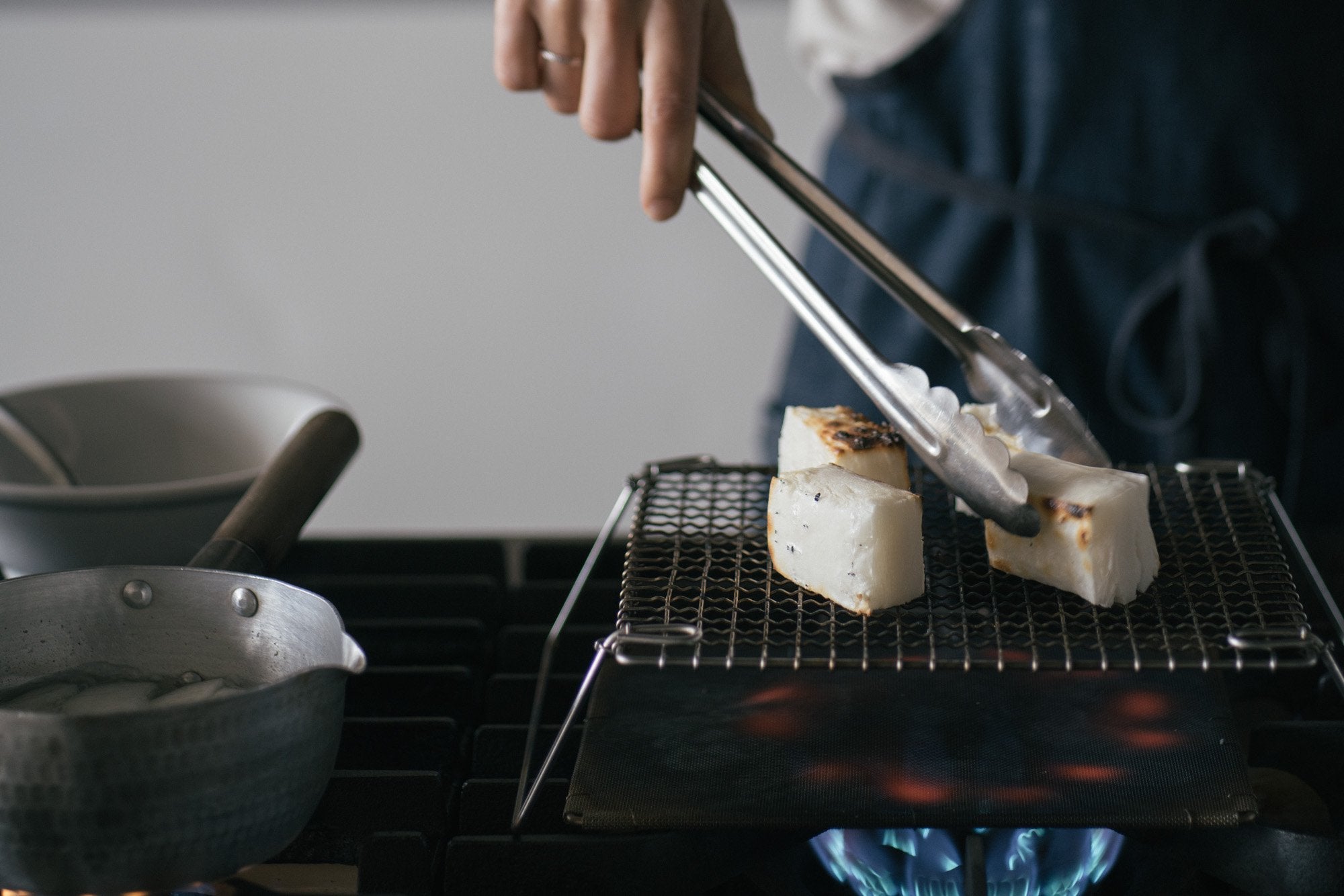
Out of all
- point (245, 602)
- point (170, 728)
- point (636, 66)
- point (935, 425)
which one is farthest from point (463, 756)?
point (636, 66)

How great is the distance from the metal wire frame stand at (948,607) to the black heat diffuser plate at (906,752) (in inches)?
1.7

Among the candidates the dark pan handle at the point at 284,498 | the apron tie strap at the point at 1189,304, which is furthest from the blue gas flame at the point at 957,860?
the apron tie strap at the point at 1189,304

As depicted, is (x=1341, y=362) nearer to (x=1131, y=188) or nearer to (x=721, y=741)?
(x=1131, y=188)

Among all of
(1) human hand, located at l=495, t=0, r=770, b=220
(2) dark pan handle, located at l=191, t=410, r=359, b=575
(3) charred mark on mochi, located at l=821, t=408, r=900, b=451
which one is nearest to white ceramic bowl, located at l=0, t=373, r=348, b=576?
(2) dark pan handle, located at l=191, t=410, r=359, b=575

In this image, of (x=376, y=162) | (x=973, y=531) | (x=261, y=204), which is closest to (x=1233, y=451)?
(x=973, y=531)

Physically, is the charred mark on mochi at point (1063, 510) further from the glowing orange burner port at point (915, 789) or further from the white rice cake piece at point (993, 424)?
the glowing orange burner port at point (915, 789)

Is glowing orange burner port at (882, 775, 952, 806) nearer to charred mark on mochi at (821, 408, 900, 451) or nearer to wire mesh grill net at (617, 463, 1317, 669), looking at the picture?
wire mesh grill net at (617, 463, 1317, 669)

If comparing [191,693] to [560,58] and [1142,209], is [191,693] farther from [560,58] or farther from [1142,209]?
[1142,209]

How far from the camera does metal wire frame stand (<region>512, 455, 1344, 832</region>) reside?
0.83 m

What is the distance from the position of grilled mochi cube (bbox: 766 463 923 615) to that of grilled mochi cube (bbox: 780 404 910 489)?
0.15 feet

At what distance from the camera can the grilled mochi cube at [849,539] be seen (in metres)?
0.91

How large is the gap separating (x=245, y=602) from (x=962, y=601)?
0.53 metres

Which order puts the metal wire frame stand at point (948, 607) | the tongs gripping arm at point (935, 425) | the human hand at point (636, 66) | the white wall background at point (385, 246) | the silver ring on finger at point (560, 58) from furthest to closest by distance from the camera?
1. the white wall background at point (385, 246)
2. the silver ring on finger at point (560, 58)
3. the human hand at point (636, 66)
4. the tongs gripping arm at point (935, 425)
5. the metal wire frame stand at point (948, 607)

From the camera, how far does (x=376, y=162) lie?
2.75 metres
